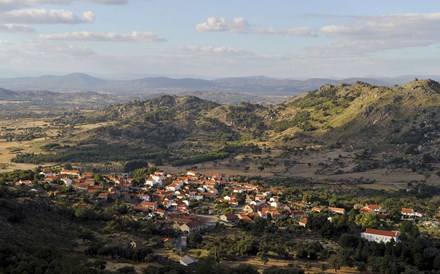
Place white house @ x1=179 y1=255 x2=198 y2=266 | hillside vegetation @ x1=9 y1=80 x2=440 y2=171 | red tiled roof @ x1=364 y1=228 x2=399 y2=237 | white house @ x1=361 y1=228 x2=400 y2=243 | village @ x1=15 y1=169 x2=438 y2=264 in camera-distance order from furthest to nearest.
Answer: hillside vegetation @ x1=9 y1=80 x2=440 y2=171 < village @ x1=15 y1=169 x2=438 y2=264 < red tiled roof @ x1=364 y1=228 x2=399 y2=237 < white house @ x1=361 y1=228 x2=400 y2=243 < white house @ x1=179 y1=255 x2=198 y2=266

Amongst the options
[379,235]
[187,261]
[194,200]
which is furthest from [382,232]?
[194,200]

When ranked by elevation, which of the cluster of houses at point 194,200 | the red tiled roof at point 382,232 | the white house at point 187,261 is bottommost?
the cluster of houses at point 194,200

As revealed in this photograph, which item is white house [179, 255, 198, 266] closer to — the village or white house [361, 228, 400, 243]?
the village

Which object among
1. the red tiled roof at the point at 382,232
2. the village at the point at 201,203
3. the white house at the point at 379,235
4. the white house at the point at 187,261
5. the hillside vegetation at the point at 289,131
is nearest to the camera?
the white house at the point at 187,261

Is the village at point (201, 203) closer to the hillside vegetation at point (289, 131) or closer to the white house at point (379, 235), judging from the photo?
the white house at point (379, 235)

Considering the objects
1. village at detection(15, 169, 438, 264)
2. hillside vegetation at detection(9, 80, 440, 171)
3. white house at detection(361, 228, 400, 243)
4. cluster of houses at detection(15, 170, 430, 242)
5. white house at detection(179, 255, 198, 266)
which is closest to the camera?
white house at detection(179, 255, 198, 266)

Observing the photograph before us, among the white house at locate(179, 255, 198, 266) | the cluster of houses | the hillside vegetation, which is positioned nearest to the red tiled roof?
the cluster of houses

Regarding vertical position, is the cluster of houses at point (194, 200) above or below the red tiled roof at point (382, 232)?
below

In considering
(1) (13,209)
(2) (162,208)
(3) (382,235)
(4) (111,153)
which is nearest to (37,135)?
(4) (111,153)

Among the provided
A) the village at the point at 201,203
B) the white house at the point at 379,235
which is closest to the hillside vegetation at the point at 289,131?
the village at the point at 201,203
